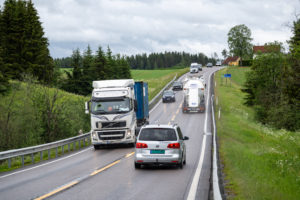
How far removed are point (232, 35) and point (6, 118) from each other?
103600 millimetres

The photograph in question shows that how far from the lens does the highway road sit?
10016 mm

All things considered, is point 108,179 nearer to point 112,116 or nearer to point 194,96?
point 112,116

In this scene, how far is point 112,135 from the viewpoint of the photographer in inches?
845

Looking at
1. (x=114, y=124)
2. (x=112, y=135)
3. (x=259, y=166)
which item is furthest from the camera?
A: (x=112, y=135)

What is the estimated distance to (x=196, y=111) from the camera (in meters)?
Result: 44.4

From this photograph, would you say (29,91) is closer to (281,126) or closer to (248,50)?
(281,126)

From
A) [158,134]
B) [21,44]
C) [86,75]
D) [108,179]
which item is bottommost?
[108,179]

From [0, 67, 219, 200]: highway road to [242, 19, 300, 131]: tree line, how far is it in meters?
19.0

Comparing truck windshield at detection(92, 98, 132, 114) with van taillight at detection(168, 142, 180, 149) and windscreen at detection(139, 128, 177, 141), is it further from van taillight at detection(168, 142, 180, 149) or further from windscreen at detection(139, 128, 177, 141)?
van taillight at detection(168, 142, 180, 149)

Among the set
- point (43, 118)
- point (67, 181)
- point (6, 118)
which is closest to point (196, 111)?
point (43, 118)

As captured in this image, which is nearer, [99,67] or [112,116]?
[112,116]

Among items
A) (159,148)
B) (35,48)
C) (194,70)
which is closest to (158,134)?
(159,148)

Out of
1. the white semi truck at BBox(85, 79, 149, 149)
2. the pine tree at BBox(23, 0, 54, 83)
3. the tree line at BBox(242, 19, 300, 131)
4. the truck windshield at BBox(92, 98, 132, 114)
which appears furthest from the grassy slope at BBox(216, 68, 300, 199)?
the pine tree at BBox(23, 0, 54, 83)

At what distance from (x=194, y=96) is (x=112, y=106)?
77.0 feet
